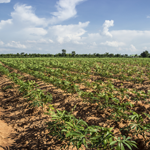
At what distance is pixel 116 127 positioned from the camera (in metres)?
3.28

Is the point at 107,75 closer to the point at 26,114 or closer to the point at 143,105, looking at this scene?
the point at 143,105

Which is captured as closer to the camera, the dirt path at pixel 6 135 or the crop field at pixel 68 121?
the crop field at pixel 68 121

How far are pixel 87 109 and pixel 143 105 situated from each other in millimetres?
2090

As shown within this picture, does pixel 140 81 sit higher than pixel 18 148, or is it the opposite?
pixel 140 81

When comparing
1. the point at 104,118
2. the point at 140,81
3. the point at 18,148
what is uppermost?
the point at 140,81

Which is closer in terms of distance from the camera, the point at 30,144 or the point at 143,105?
the point at 30,144

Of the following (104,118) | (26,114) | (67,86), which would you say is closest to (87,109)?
(104,118)

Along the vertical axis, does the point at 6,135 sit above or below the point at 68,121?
below

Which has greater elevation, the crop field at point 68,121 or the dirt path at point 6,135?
the crop field at point 68,121

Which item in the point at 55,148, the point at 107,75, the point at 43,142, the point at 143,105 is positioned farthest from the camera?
the point at 107,75

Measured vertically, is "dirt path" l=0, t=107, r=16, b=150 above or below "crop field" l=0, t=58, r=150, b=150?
below

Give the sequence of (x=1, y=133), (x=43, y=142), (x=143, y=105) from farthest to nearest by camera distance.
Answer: (x=143, y=105), (x=1, y=133), (x=43, y=142)

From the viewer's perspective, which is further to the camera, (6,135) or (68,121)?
(6,135)

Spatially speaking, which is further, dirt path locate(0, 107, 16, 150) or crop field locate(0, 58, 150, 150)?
dirt path locate(0, 107, 16, 150)
